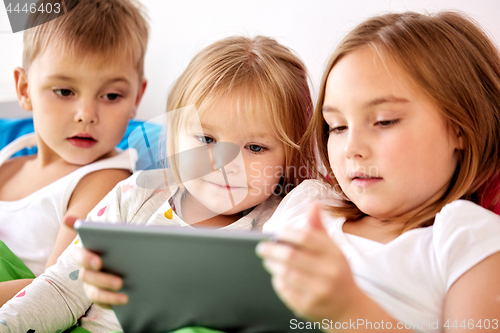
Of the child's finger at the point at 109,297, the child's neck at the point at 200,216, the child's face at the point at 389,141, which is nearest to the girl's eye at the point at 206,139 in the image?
the child's neck at the point at 200,216

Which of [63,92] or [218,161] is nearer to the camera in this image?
[218,161]

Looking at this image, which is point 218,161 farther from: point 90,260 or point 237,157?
point 90,260

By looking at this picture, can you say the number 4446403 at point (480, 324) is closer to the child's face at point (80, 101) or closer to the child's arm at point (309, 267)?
the child's arm at point (309, 267)

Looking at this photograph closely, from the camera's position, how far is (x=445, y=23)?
2.43 feet

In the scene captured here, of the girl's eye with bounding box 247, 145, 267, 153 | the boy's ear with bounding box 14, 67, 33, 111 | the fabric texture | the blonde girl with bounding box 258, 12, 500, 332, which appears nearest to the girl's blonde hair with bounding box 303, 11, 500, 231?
the blonde girl with bounding box 258, 12, 500, 332

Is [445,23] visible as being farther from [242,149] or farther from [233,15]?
[233,15]

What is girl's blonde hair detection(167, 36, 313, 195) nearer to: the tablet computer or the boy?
the boy

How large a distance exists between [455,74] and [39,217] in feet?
3.34

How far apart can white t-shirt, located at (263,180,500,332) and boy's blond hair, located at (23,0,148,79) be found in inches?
31.6

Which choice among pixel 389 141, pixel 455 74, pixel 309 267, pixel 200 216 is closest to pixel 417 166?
pixel 389 141

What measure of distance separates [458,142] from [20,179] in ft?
3.80

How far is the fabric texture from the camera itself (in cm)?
79

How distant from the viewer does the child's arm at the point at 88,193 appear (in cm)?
102

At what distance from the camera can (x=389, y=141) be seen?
0.67 meters
